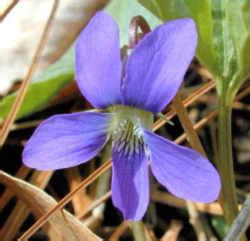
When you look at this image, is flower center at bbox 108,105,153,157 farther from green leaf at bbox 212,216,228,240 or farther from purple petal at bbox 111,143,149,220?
green leaf at bbox 212,216,228,240

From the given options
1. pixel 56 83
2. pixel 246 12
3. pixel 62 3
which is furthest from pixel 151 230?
pixel 62 3

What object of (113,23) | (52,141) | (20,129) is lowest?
(20,129)

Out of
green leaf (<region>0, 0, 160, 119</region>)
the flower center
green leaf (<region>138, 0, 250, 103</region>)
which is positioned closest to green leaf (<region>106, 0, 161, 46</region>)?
green leaf (<region>0, 0, 160, 119</region>)

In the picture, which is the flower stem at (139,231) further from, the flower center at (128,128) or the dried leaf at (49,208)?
the flower center at (128,128)

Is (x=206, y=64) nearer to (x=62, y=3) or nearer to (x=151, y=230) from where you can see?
(x=151, y=230)

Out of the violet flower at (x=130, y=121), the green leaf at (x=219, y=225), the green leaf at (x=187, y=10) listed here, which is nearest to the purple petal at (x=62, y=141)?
the violet flower at (x=130, y=121)

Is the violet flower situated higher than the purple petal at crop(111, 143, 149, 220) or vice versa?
the violet flower
